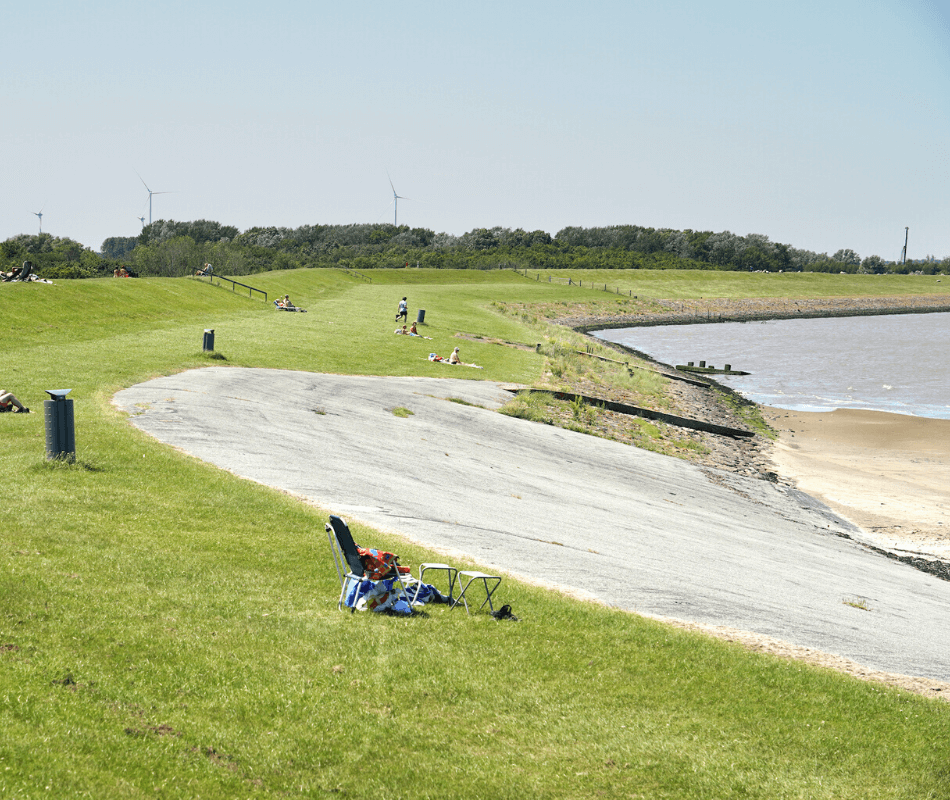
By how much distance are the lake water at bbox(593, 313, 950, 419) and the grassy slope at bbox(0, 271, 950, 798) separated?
1661 inches

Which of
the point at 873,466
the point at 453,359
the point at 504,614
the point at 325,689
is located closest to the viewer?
the point at 325,689

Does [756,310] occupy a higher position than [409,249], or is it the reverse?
[409,249]

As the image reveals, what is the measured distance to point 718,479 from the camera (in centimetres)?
3019

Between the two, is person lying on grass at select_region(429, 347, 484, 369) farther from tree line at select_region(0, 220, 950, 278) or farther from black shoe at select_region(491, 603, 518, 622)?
tree line at select_region(0, 220, 950, 278)

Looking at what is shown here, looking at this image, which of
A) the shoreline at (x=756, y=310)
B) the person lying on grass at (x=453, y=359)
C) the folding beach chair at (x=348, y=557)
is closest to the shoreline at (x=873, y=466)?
the person lying on grass at (x=453, y=359)

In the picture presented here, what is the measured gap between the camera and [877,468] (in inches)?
1340

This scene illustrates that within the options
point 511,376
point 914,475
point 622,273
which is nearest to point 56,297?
point 511,376

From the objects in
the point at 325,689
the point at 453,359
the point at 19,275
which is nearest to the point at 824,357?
the point at 453,359

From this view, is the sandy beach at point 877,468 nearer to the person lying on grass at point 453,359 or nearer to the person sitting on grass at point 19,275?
the person lying on grass at point 453,359

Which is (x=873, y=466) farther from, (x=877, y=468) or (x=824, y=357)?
(x=824, y=357)

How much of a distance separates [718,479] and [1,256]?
76.9 metres

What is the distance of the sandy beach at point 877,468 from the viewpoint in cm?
Result: 2577

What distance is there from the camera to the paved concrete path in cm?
1453

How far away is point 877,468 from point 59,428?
30182 millimetres
